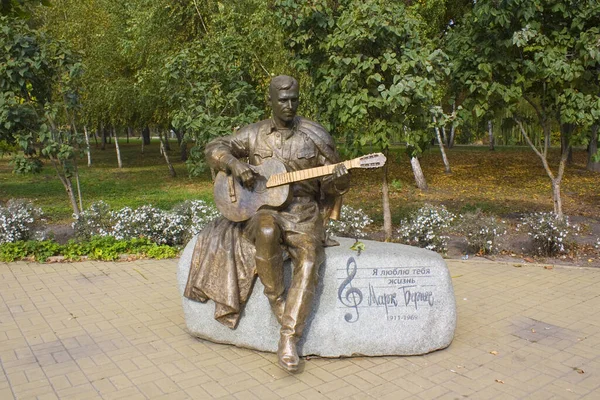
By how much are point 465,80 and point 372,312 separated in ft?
17.3

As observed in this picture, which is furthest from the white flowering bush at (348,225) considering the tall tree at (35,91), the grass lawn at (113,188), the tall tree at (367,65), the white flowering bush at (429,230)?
the grass lawn at (113,188)

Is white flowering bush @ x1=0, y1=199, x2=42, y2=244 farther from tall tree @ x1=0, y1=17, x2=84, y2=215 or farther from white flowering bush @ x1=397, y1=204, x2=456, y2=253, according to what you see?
white flowering bush @ x1=397, y1=204, x2=456, y2=253

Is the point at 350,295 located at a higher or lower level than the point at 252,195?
lower

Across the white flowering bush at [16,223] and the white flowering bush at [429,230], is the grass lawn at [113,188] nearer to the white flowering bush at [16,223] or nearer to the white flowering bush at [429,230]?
the white flowering bush at [16,223]

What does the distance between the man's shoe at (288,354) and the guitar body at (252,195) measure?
1078 mm

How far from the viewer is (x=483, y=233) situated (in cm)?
784

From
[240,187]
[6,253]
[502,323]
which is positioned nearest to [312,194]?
[240,187]

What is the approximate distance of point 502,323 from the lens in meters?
5.23

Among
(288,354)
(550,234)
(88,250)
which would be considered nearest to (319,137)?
(288,354)

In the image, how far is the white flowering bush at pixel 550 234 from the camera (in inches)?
300

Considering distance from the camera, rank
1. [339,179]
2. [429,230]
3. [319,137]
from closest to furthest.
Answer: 1. [339,179]
2. [319,137]
3. [429,230]

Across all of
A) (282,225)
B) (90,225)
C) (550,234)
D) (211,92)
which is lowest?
(550,234)

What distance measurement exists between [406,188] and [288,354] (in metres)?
11.9

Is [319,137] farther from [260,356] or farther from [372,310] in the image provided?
[260,356]
